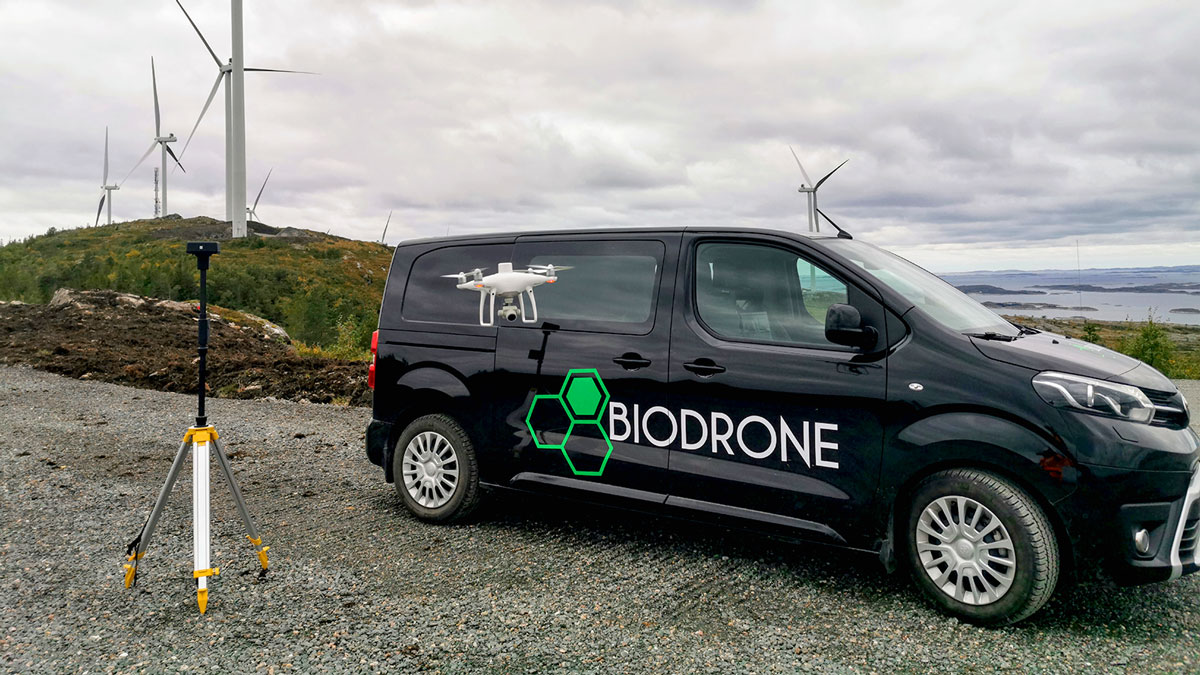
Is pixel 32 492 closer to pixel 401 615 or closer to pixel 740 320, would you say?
pixel 401 615

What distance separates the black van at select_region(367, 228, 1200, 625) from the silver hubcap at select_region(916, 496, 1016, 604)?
10 millimetres

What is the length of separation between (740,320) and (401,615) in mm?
2359

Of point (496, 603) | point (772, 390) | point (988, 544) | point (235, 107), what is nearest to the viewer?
point (988, 544)

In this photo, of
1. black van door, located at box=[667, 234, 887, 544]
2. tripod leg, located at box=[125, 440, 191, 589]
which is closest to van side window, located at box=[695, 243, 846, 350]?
black van door, located at box=[667, 234, 887, 544]

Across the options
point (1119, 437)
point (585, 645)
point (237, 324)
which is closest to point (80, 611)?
point (585, 645)

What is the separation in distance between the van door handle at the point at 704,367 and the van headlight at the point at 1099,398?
1547 millimetres

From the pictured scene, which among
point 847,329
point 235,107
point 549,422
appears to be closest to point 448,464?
point 549,422

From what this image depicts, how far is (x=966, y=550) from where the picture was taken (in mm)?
3723

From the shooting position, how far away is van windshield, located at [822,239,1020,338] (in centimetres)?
410

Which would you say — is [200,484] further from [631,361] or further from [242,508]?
[631,361]

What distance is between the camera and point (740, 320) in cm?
443

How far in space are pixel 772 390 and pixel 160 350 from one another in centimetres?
1524

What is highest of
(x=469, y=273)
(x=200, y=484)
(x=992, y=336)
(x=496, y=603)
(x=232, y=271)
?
(x=232, y=271)

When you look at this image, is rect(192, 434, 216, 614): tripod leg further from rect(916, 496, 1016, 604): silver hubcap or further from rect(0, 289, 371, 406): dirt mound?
rect(0, 289, 371, 406): dirt mound
